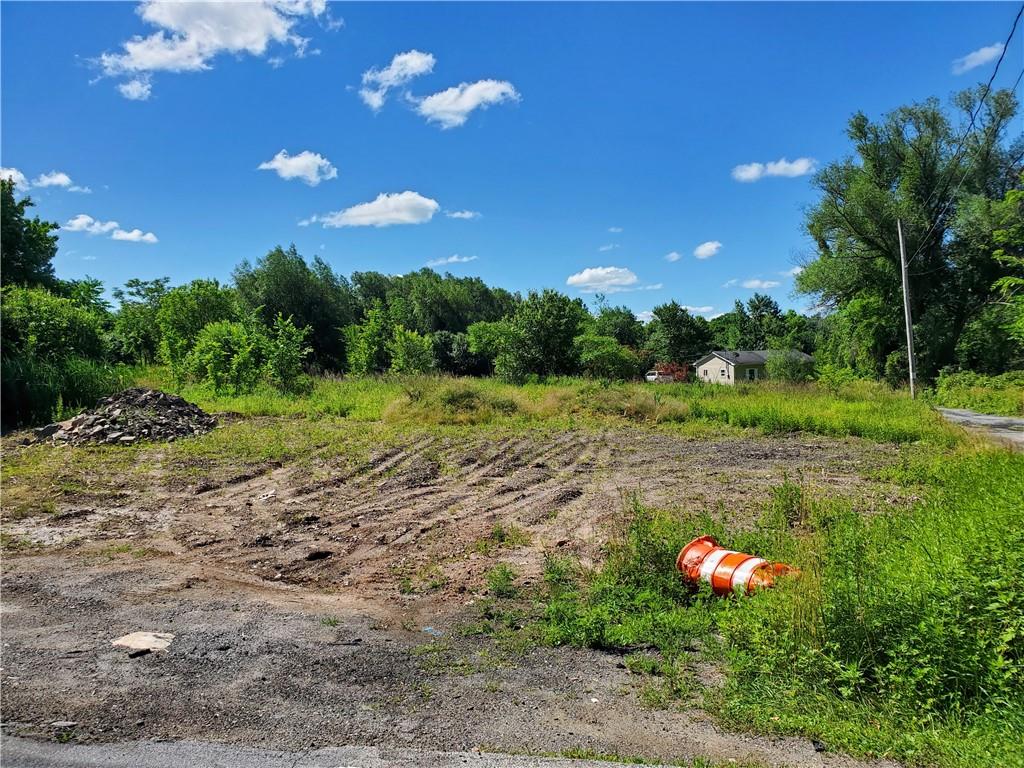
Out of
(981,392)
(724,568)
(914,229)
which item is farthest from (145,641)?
(914,229)

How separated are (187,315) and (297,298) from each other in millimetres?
11960

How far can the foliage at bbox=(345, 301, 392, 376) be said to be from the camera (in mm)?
30781

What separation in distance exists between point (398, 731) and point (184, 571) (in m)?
3.53

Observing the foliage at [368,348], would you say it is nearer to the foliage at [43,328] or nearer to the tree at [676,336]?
the foliage at [43,328]

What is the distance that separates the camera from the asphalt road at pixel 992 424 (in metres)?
13.7

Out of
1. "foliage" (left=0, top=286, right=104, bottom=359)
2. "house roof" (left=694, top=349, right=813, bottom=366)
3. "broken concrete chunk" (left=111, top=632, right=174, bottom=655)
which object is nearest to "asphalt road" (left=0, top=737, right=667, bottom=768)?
"broken concrete chunk" (left=111, top=632, right=174, bottom=655)

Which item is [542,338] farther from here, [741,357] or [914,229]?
[741,357]

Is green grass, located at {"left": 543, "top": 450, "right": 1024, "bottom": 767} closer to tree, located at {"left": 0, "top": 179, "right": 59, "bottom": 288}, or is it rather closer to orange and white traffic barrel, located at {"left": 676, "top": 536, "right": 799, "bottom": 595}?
orange and white traffic barrel, located at {"left": 676, "top": 536, "right": 799, "bottom": 595}

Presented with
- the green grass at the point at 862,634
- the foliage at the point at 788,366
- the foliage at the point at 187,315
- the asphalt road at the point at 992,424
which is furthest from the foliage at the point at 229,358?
the foliage at the point at 788,366

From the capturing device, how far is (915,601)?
3.39 m

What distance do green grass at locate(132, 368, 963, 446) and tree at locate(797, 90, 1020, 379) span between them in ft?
43.1

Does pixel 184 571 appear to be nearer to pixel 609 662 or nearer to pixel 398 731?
pixel 398 731

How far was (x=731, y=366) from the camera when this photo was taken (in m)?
51.1

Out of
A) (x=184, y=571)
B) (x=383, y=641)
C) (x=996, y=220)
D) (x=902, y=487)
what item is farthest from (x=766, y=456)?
(x=996, y=220)
